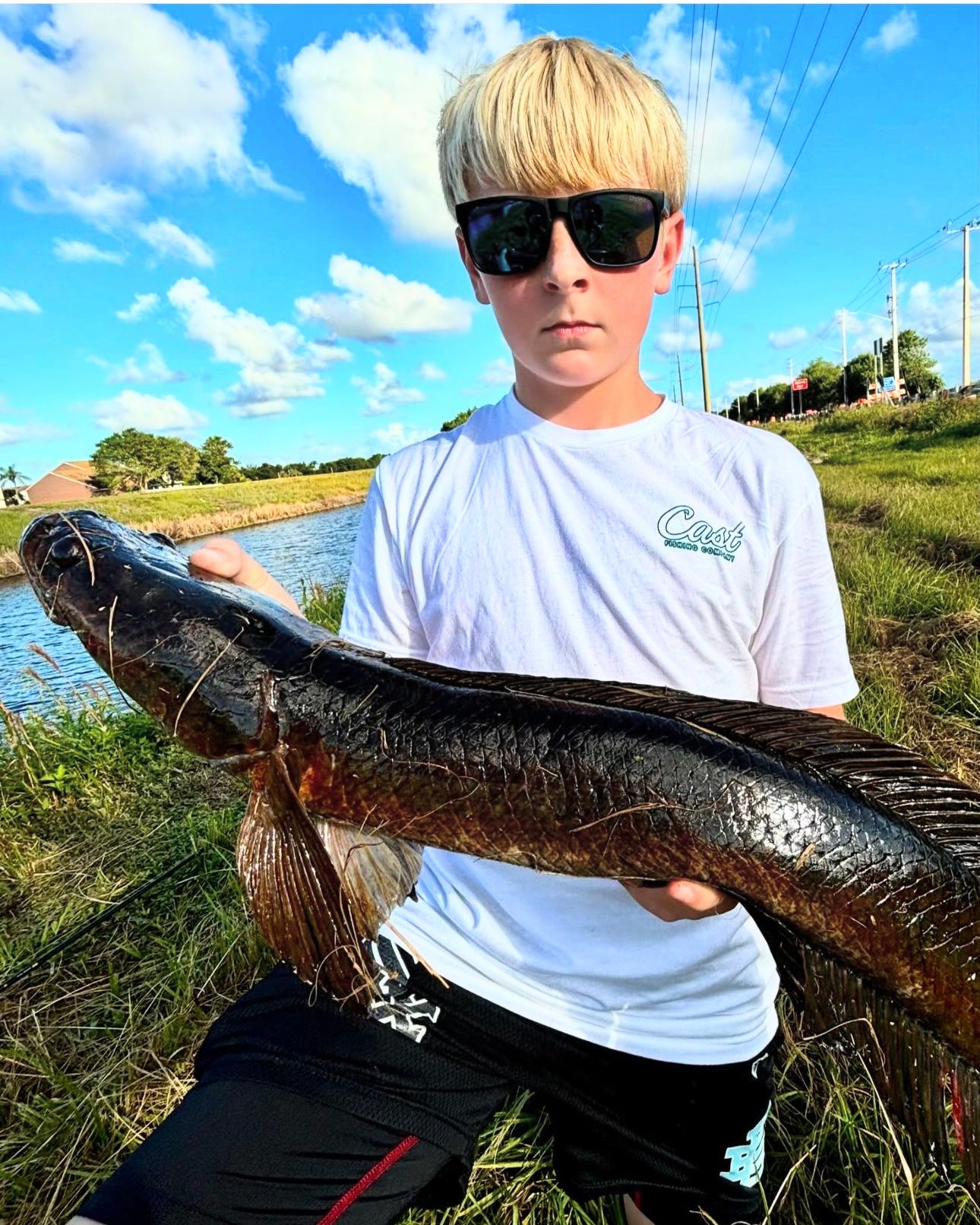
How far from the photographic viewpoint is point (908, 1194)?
1.85 m

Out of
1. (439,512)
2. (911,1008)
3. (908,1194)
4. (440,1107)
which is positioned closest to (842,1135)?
(908,1194)

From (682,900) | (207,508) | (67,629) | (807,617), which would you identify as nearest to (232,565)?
(682,900)

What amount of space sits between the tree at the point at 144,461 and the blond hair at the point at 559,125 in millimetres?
65493

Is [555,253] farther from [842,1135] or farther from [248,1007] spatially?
[842,1135]

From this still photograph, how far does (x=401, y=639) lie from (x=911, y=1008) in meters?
1.52

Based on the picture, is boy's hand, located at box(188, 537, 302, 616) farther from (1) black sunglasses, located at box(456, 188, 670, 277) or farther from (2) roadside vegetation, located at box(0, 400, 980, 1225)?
(1) black sunglasses, located at box(456, 188, 670, 277)

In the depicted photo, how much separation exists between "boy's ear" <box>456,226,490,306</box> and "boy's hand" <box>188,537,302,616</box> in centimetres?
105

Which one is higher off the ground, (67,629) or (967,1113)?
(67,629)

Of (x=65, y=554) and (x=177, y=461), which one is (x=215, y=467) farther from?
(x=65, y=554)

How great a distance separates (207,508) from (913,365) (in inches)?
3594

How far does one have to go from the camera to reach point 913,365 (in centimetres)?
8888

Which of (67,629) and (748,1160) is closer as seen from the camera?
(748,1160)

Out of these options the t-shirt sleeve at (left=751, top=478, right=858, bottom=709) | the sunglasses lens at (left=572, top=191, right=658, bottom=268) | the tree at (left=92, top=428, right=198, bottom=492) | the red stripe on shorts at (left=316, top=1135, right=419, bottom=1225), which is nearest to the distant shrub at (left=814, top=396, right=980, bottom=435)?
the t-shirt sleeve at (left=751, top=478, right=858, bottom=709)

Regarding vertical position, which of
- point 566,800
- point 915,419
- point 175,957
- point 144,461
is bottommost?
point 175,957
